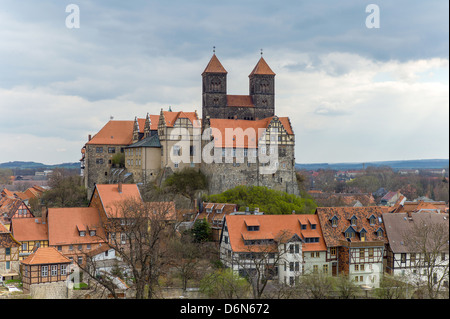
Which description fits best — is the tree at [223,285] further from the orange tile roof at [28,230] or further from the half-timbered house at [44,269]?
the orange tile roof at [28,230]

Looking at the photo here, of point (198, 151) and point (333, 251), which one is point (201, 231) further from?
point (198, 151)

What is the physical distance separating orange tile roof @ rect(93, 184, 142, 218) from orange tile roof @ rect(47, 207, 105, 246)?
114cm

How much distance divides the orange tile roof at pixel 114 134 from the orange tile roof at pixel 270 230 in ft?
94.4

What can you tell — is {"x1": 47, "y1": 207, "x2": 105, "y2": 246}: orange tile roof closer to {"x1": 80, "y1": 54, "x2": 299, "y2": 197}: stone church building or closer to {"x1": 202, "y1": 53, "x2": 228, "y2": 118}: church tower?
{"x1": 80, "y1": 54, "x2": 299, "y2": 197}: stone church building

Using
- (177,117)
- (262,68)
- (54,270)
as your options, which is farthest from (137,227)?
(262,68)

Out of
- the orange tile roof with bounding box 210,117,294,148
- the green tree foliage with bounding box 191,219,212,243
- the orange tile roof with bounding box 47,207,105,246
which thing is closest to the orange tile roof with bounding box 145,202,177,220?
the green tree foliage with bounding box 191,219,212,243

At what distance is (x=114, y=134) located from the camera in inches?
2621

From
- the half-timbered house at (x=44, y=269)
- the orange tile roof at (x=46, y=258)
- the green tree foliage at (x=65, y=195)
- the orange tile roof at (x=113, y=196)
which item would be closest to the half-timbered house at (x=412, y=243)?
the orange tile roof at (x=113, y=196)

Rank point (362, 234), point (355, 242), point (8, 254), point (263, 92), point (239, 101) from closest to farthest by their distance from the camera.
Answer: point (8, 254) → point (355, 242) → point (362, 234) → point (239, 101) → point (263, 92)

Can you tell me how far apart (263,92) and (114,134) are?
1813 centimetres

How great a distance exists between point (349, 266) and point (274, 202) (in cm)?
1143

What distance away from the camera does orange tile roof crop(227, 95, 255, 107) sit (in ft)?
227

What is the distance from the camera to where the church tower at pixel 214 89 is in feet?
223

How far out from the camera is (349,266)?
39500 millimetres
